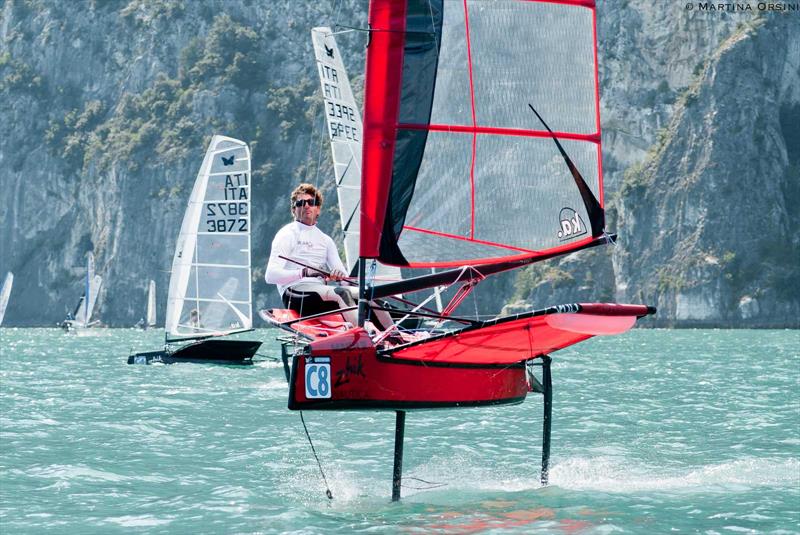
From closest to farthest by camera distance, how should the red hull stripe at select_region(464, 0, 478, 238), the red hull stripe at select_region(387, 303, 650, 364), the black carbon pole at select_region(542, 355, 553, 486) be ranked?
the red hull stripe at select_region(387, 303, 650, 364), the red hull stripe at select_region(464, 0, 478, 238), the black carbon pole at select_region(542, 355, 553, 486)

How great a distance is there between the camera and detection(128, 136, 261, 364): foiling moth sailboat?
29312 mm

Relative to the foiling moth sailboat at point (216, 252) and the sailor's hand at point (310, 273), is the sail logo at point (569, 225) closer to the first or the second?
the sailor's hand at point (310, 273)

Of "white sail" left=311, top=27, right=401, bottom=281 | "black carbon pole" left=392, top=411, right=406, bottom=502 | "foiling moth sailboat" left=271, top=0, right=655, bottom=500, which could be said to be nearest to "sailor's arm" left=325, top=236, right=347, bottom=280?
"foiling moth sailboat" left=271, top=0, right=655, bottom=500

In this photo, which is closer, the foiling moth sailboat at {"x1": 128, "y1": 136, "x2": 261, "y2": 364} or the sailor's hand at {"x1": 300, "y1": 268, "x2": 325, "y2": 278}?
the sailor's hand at {"x1": 300, "y1": 268, "x2": 325, "y2": 278}

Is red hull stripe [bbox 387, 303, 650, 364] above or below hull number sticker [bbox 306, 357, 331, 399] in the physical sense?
above

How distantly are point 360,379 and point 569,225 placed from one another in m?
2.67

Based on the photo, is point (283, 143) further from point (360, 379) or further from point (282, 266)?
point (360, 379)

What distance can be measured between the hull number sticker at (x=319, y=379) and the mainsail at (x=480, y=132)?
4.48ft

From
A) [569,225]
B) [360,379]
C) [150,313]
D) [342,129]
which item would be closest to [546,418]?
[569,225]

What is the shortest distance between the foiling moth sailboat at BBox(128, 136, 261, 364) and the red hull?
19079 millimetres

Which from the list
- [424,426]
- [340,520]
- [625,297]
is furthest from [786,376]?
[625,297]

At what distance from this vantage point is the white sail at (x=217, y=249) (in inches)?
1155

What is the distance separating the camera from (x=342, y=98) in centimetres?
3180

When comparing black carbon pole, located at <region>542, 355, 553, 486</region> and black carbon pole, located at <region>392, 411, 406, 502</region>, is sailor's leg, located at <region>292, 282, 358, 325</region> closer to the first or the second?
black carbon pole, located at <region>392, 411, 406, 502</region>
